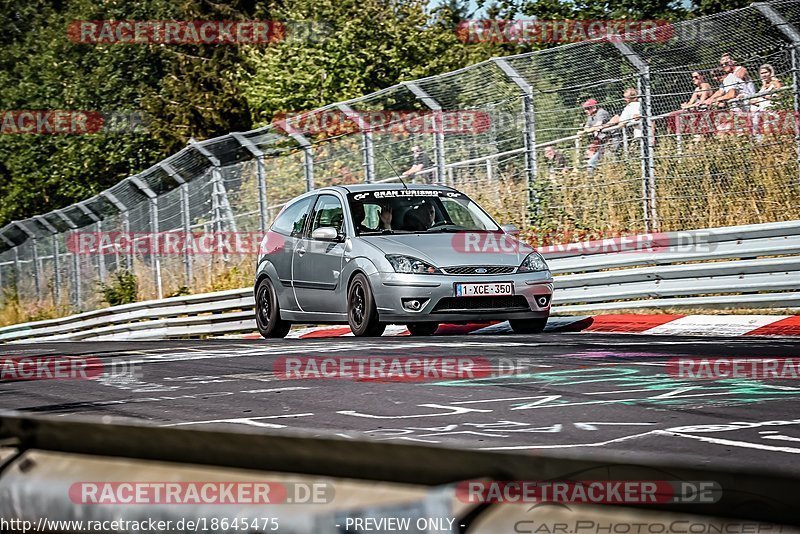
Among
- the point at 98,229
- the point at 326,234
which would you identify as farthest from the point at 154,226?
the point at 326,234

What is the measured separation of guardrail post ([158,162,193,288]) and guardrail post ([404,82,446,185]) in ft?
20.7

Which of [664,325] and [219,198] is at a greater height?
[219,198]

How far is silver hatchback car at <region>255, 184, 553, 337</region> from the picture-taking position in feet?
41.5

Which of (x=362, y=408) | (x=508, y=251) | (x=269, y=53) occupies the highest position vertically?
(x=269, y=53)

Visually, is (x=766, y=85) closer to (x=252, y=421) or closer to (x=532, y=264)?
(x=532, y=264)

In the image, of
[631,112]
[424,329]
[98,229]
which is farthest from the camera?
[98,229]

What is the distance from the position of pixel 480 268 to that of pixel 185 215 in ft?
45.7

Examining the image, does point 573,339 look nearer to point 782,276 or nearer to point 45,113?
point 782,276

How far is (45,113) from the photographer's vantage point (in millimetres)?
61125

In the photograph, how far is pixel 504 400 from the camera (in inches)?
299

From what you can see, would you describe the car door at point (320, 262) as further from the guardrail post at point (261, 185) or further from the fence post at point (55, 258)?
the fence post at point (55, 258)

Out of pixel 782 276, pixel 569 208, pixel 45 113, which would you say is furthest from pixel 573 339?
pixel 45 113

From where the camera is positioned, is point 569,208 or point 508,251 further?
point 569,208

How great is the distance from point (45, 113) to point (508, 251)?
51.4 m
